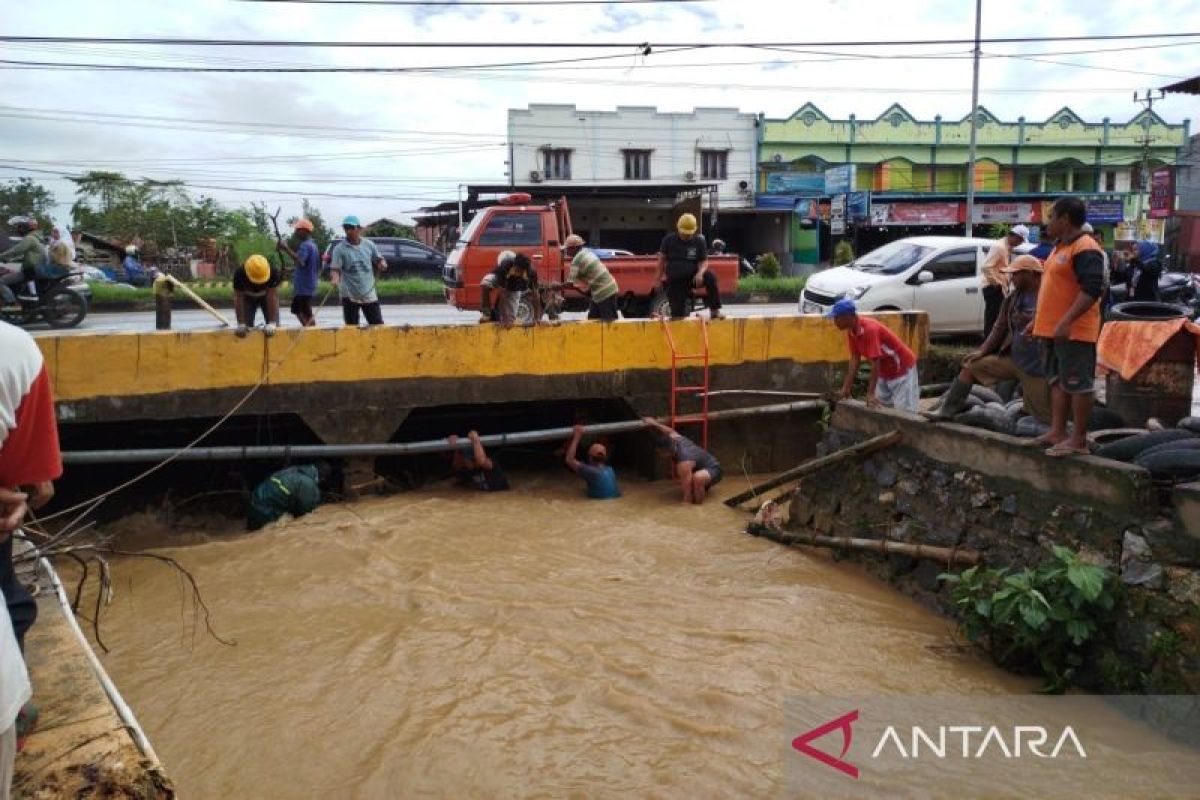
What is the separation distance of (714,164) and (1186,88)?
25.5m

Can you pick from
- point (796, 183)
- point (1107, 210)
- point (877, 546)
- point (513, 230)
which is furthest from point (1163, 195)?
point (877, 546)

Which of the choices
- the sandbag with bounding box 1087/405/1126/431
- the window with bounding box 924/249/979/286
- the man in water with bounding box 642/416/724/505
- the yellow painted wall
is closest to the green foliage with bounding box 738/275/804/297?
the window with bounding box 924/249/979/286

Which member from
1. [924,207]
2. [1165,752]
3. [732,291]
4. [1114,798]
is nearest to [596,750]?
[1114,798]

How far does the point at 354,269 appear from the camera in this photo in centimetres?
990

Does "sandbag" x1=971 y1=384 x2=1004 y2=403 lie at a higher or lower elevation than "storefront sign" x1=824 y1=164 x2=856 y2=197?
lower

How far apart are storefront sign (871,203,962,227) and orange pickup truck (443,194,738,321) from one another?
70.1 ft

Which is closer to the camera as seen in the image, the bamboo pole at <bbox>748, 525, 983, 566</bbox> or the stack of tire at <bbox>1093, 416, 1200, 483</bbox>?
the stack of tire at <bbox>1093, 416, 1200, 483</bbox>

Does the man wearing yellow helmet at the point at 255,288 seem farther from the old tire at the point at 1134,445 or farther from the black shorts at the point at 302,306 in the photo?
the old tire at the point at 1134,445

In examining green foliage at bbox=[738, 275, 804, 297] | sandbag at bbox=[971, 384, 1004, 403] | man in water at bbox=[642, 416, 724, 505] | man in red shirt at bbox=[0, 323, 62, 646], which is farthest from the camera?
green foliage at bbox=[738, 275, 804, 297]

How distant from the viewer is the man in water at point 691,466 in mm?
8492

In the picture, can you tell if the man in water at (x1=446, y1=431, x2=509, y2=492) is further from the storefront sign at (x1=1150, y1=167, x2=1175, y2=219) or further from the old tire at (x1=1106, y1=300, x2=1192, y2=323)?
the storefront sign at (x1=1150, y1=167, x2=1175, y2=219)

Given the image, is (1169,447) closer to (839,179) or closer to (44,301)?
(44,301)

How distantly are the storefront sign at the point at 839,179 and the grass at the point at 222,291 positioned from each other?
57.5 ft

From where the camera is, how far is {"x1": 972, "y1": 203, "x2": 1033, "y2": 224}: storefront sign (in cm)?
3431
